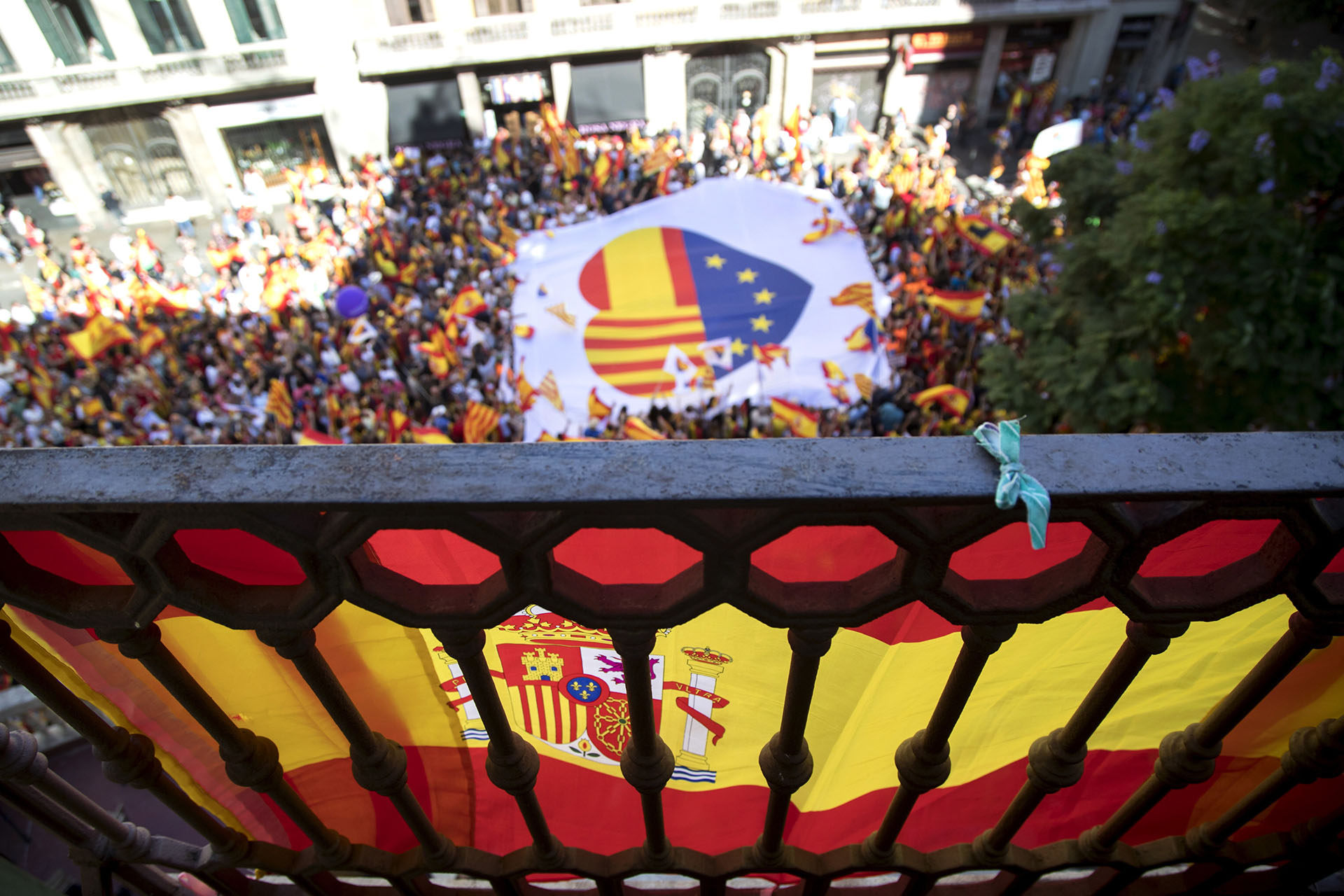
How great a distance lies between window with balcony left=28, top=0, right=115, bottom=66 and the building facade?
0.05 metres

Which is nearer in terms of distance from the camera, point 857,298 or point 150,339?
point 857,298

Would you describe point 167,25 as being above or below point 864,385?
above

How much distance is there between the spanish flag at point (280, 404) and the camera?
41.6 ft

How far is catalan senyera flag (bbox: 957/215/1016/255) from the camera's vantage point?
1434cm

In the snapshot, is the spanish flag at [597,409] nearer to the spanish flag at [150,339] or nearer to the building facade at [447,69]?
the spanish flag at [150,339]

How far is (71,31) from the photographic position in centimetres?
2219

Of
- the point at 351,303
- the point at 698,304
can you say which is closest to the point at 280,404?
the point at 351,303

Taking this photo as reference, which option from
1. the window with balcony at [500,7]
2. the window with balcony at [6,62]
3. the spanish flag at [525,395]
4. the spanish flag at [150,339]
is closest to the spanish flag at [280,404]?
the spanish flag at [525,395]

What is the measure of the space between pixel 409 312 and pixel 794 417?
839 cm

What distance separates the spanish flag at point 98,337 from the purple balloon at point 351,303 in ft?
14.4

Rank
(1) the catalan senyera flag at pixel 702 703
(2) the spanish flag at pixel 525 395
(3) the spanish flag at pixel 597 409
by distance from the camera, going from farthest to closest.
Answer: (2) the spanish flag at pixel 525 395 < (3) the spanish flag at pixel 597 409 < (1) the catalan senyera flag at pixel 702 703

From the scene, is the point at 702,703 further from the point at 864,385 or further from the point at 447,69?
the point at 447,69

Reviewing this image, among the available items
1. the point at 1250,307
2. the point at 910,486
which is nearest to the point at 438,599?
the point at 910,486

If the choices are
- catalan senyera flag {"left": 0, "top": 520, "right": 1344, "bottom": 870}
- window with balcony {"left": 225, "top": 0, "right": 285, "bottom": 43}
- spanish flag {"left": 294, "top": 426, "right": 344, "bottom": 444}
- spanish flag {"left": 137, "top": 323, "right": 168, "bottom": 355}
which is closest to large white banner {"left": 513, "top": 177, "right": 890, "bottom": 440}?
spanish flag {"left": 294, "top": 426, "right": 344, "bottom": 444}
